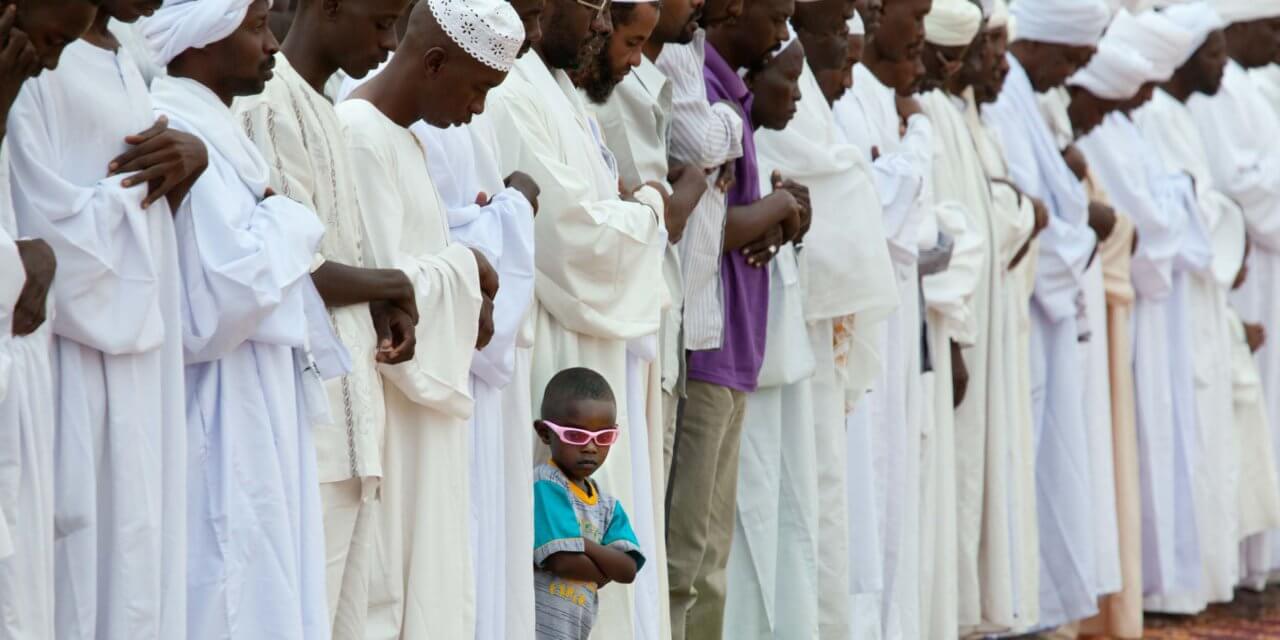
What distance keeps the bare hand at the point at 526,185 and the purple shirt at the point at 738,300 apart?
139 cm

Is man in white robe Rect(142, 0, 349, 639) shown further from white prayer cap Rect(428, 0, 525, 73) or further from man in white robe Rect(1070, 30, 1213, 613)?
man in white robe Rect(1070, 30, 1213, 613)

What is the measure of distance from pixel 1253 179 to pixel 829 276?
219 inches

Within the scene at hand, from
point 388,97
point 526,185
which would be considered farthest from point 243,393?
point 526,185

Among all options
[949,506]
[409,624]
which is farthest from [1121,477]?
[409,624]

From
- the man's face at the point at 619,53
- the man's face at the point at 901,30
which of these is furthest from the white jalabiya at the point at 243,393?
the man's face at the point at 901,30

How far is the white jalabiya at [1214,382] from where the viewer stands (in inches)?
438

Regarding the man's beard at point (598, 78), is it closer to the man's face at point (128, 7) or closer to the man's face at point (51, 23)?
the man's face at point (128, 7)

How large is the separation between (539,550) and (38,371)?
6.10 ft

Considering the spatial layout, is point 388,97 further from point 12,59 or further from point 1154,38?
point 1154,38

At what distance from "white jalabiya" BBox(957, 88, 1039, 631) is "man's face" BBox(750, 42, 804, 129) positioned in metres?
2.26

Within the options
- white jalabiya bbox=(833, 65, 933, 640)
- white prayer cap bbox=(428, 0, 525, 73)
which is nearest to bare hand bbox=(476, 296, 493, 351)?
white prayer cap bbox=(428, 0, 525, 73)

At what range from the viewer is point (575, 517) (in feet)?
17.4

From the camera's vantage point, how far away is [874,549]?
301 inches

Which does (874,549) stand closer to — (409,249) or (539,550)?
(539,550)
